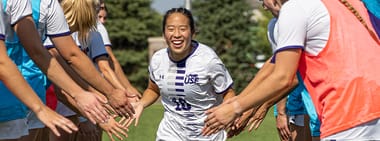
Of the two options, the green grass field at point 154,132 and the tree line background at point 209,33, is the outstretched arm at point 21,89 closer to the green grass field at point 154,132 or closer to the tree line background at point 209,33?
the green grass field at point 154,132

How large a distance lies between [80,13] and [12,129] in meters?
2.02

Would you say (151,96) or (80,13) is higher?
(80,13)

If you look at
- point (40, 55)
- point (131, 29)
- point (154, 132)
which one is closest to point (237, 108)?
point (40, 55)

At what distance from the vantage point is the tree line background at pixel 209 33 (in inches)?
2298

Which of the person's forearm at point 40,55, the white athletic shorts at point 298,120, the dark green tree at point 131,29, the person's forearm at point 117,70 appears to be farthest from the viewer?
the dark green tree at point 131,29

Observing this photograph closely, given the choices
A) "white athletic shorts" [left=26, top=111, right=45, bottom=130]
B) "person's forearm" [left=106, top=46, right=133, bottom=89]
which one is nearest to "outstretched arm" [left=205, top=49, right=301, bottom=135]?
"white athletic shorts" [left=26, top=111, right=45, bottom=130]

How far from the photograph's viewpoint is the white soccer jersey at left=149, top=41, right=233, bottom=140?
27.0 feet

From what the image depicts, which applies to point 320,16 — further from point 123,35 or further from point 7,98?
point 123,35

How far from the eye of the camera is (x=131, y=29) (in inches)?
2537

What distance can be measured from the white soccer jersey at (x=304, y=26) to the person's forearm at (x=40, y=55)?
47.7 inches

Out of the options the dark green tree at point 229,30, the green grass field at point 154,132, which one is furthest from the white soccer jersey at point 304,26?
the dark green tree at point 229,30

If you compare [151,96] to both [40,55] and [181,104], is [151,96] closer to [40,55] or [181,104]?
Answer: [181,104]

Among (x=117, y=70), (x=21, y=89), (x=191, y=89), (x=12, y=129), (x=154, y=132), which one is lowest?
(x=154, y=132)

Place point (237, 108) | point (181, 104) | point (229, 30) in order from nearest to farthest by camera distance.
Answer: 1. point (237, 108)
2. point (181, 104)
3. point (229, 30)
